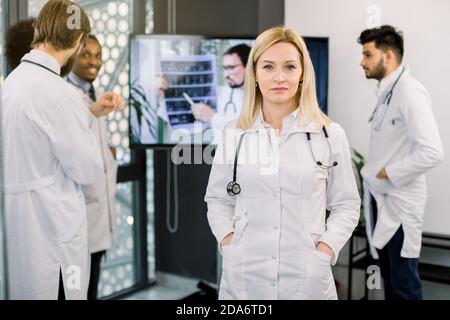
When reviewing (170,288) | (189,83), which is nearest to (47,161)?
(189,83)

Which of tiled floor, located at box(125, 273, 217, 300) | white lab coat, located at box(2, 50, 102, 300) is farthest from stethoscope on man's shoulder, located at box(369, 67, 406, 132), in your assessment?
tiled floor, located at box(125, 273, 217, 300)

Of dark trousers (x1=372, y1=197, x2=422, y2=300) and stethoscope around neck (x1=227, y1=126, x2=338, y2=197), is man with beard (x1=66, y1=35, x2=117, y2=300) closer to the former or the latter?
stethoscope around neck (x1=227, y1=126, x2=338, y2=197)

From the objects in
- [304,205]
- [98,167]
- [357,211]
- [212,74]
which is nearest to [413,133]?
[357,211]

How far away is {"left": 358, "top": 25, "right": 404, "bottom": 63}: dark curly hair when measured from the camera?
1.70 meters

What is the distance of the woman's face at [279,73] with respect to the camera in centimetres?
143

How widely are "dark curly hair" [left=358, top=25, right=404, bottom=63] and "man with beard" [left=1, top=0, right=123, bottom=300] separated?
988 mm

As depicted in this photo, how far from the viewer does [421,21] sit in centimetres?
168

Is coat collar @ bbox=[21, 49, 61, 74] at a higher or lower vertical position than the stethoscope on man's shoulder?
higher

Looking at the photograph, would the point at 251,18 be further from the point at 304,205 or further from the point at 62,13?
the point at 304,205

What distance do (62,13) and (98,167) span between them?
0.52m

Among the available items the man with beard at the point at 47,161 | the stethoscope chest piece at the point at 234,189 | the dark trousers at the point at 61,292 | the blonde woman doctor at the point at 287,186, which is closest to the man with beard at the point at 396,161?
the blonde woman doctor at the point at 287,186

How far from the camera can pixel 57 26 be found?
5.06 feet

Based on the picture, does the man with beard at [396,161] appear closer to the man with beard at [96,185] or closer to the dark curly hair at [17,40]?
the man with beard at [96,185]

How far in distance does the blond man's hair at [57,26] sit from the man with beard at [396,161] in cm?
101
